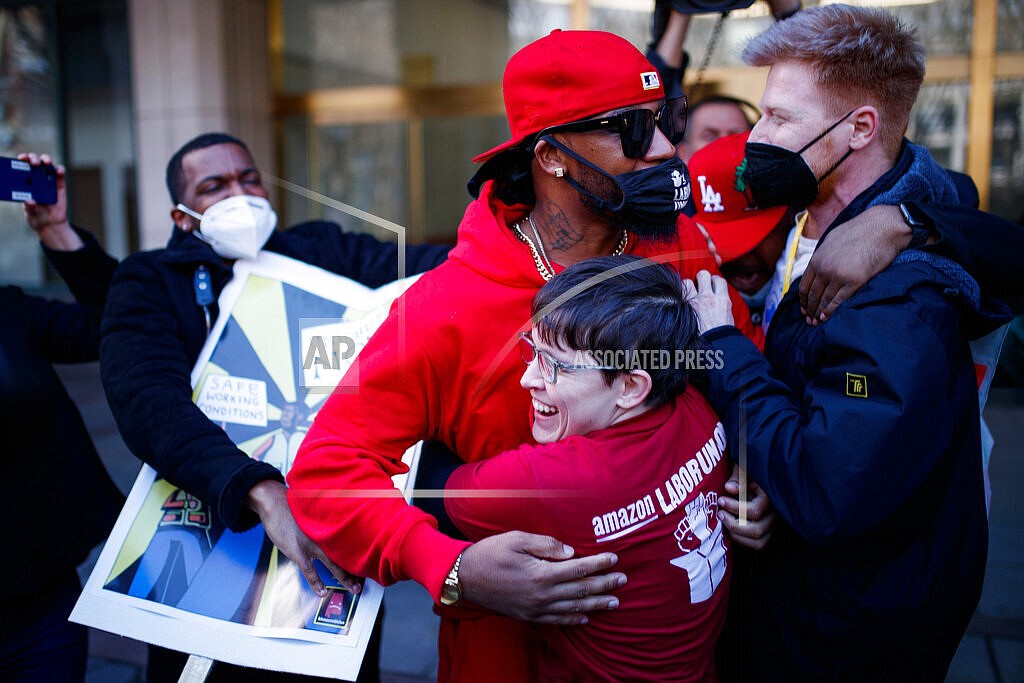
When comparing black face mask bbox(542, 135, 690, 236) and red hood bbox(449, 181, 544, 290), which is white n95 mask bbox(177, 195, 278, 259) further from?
black face mask bbox(542, 135, 690, 236)

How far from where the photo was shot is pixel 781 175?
1.92 meters

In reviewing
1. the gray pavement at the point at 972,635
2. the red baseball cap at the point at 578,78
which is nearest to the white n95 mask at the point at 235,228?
the red baseball cap at the point at 578,78

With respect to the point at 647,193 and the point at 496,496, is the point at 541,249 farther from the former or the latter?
the point at 496,496

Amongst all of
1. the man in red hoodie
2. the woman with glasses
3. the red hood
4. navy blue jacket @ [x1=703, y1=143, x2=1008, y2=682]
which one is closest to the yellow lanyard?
navy blue jacket @ [x1=703, y1=143, x2=1008, y2=682]

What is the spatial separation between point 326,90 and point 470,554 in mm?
7740

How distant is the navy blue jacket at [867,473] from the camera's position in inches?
59.0

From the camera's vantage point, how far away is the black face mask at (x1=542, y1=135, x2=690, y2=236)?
5.74 feet

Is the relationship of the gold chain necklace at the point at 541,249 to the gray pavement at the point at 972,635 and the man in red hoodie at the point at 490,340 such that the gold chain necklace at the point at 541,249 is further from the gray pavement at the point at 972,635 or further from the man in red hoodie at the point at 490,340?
the gray pavement at the point at 972,635

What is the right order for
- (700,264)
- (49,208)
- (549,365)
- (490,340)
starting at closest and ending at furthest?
(549,365) → (490,340) → (700,264) → (49,208)

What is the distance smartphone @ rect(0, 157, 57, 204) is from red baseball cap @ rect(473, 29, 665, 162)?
1.66 meters

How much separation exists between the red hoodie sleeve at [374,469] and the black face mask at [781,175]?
0.94m

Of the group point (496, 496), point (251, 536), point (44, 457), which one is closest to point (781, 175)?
point (496, 496)

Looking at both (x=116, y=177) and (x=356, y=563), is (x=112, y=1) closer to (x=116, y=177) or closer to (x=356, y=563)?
(x=116, y=177)

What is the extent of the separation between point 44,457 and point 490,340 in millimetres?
1478
